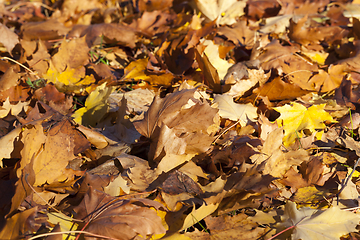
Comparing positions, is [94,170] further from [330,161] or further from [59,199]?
[330,161]

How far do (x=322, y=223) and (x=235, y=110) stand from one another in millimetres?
711

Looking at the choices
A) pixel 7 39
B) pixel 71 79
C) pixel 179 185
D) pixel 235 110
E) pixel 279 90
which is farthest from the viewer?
pixel 7 39

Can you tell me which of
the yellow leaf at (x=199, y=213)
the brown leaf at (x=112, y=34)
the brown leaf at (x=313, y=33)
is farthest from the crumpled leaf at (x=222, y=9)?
the yellow leaf at (x=199, y=213)

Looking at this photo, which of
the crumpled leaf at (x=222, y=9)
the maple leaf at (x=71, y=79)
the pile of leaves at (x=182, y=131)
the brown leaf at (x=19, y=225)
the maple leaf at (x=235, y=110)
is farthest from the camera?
the crumpled leaf at (x=222, y=9)

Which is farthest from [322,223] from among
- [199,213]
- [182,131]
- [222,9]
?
[222,9]

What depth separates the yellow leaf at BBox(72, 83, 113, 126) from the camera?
1.59 meters

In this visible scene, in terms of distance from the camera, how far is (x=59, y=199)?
1.19 meters

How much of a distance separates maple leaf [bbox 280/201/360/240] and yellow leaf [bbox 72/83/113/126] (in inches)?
42.5

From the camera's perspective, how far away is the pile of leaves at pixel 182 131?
107 centimetres

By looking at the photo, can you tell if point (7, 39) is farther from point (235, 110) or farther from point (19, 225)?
point (235, 110)

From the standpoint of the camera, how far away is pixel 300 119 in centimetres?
160

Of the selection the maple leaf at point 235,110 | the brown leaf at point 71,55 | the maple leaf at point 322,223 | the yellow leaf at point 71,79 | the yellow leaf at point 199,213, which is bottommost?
the maple leaf at point 322,223

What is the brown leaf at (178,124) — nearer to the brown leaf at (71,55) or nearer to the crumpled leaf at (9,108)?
the crumpled leaf at (9,108)

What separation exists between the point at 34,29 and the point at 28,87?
2.49ft
